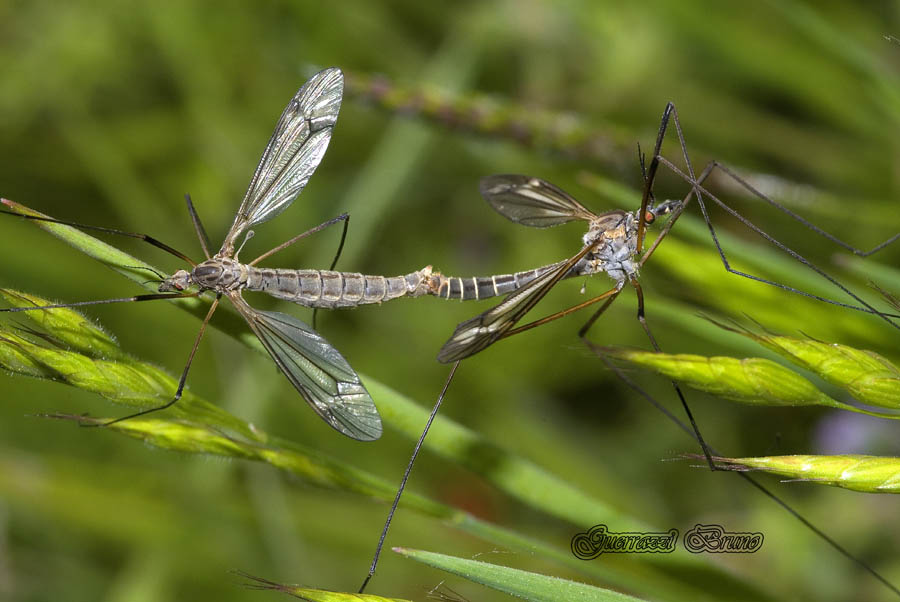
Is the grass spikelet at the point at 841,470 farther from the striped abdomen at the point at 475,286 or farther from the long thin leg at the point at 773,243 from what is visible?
the striped abdomen at the point at 475,286

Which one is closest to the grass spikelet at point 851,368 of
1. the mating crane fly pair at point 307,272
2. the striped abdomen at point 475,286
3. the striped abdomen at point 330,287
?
the mating crane fly pair at point 307,272

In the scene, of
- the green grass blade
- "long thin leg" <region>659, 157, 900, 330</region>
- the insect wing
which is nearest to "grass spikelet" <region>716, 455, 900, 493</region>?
the green grass blade

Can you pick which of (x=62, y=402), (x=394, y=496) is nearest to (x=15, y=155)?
(x=62, y=402)

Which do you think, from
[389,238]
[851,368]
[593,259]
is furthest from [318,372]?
[389,238]

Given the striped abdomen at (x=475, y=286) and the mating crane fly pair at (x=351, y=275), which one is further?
the striped abdomen at (x=475, y=286)

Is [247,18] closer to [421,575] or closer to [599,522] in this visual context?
[421,575]
